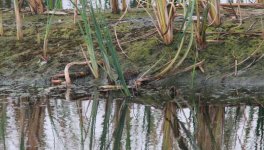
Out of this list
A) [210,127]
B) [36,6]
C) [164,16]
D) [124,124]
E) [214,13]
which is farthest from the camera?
[36,6]

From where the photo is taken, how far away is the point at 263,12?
263 inches

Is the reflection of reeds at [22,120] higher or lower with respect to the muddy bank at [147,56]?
lower

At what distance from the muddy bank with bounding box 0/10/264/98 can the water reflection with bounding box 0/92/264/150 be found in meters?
0.43

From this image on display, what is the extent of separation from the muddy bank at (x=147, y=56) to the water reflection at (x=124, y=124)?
430 mm

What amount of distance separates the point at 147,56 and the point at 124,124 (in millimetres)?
1403

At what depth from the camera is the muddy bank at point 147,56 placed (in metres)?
5.99

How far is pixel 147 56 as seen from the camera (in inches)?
247

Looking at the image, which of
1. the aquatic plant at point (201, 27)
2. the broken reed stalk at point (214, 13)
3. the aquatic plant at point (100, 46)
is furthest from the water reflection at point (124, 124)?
the broken reed stalk at point (214, 13)

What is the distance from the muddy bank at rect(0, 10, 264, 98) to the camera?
19.6 feet

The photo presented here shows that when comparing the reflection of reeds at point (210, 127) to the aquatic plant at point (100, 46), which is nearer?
the reflection of reeds at point (210, 127)

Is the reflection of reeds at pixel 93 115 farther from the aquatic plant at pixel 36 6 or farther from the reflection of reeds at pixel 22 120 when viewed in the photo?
the aquatic plant at pixel 36 6

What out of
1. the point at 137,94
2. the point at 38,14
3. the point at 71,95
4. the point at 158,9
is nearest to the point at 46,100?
the point at 71,95

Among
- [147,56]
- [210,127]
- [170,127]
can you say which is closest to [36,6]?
[147,56]

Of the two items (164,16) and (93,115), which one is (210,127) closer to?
(93,115)
